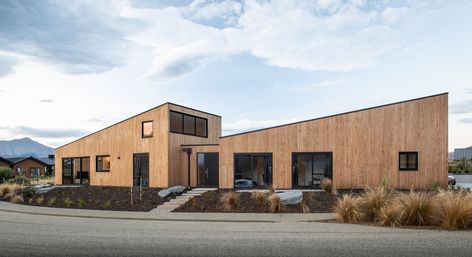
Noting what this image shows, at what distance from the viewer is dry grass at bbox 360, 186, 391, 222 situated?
1150 centimetres

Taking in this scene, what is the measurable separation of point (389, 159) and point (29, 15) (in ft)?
56.4

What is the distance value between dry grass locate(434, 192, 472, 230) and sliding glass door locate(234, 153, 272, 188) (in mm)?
10780

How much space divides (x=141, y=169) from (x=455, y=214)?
17.3m

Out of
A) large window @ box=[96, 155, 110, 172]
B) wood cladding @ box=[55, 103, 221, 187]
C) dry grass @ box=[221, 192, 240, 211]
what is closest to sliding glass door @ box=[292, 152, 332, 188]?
dry grass @ box=[221, 192, 240, 211]

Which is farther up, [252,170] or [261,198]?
[252,170]

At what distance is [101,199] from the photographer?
794 inches

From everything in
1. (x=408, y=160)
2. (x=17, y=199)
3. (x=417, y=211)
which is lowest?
(x=17, y=199)

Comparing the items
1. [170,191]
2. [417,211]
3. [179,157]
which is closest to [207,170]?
[179,157]

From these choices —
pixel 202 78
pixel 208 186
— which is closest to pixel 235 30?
pixel 202 78

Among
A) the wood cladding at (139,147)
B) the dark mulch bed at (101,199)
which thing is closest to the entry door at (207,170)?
the wood cladding at (139,147)

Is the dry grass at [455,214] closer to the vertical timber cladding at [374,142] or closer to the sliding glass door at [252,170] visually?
the vertical timber cladding at [374,142]

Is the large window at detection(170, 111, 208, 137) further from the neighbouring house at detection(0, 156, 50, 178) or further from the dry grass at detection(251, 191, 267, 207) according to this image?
the neighbouring house at detection(0, 156, 50, 178)

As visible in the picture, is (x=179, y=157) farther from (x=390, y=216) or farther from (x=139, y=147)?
(x=390, y=216)

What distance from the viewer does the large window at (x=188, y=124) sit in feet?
74.7
